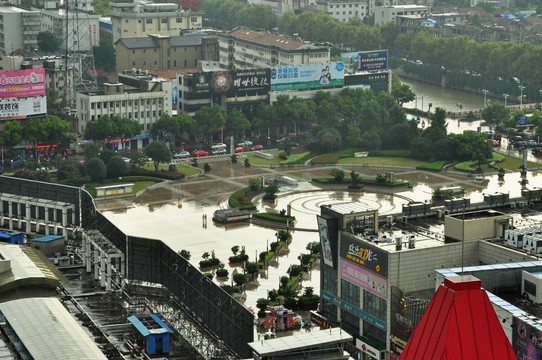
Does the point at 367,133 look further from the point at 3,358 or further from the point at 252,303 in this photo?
the point at 3,358

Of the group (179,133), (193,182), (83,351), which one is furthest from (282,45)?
(83,351)

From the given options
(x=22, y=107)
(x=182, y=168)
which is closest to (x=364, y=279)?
(x=182, y=168)

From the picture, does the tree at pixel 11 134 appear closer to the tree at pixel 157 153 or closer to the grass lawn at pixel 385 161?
the tree at pixel 157 153

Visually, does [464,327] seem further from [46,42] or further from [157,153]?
[46,42]

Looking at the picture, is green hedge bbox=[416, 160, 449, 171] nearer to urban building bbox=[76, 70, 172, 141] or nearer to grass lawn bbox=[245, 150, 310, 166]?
grass lawn bbox=[245, 150, 310, 166]

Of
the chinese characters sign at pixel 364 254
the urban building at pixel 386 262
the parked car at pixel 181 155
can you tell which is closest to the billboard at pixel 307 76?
the parked car at pixel 181 155

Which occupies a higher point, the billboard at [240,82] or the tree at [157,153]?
the billboard at [240,82]
